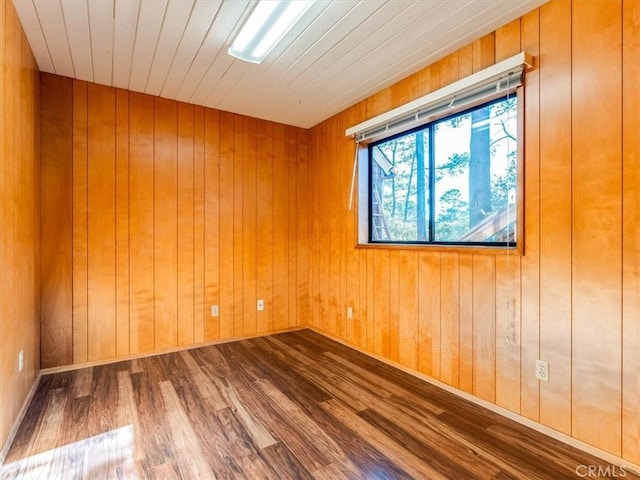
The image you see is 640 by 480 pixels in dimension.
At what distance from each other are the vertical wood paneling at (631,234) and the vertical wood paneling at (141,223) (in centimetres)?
342

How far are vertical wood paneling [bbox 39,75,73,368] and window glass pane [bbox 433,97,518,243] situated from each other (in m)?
3.05

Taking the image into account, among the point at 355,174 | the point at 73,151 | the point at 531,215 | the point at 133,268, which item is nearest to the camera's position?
the point at 531,215

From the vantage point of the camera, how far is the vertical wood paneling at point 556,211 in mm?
1768

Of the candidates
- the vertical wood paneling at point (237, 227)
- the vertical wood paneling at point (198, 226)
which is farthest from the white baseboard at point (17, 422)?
the vertical wood paneling at point (237, 227)

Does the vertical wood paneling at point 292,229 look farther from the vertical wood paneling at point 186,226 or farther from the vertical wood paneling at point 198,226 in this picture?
the vertical wood paneling at point 186,226

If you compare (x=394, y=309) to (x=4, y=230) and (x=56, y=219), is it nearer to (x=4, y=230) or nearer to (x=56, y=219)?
(x=4, y=230)

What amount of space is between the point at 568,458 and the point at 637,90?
184cm

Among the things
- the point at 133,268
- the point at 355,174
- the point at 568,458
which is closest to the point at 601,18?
the point at 355,174

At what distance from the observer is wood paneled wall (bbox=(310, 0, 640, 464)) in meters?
1.58

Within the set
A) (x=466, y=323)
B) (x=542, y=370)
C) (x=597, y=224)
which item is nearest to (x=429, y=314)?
(x=466, y=323)

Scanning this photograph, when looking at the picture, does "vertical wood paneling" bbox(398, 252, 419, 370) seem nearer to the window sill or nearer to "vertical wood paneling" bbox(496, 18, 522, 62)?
the window sill

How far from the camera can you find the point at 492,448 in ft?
5.65

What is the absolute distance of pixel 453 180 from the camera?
8.04 feet

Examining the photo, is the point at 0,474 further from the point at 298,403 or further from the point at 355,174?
the point at 355,174
